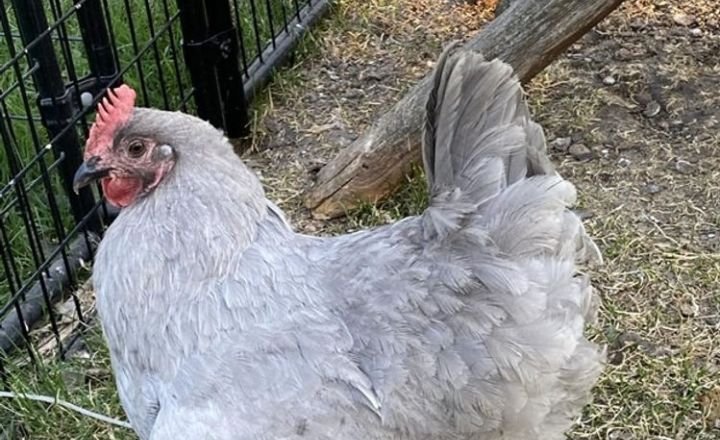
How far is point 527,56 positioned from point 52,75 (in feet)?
5.47

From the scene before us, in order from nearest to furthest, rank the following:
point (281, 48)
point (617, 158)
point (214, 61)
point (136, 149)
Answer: point (136, 149)
point (617, 158)
point (214, 61)
point (281, 48)

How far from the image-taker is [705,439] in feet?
10.7

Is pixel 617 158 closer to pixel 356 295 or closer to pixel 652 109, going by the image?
pixel 652 109

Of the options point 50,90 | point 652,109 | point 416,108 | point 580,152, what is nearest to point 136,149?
point 50,90

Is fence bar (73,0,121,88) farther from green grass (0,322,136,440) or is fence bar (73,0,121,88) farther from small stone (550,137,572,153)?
small stone (550,137,572,153)

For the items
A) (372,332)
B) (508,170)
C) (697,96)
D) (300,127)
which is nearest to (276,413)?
(372,332)

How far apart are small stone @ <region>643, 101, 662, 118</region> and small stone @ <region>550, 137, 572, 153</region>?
14.2 inches

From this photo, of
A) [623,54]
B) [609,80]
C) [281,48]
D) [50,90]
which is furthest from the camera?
[281,48]

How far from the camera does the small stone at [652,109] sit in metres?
4.58

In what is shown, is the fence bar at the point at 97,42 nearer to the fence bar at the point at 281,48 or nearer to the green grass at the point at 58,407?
the fence bar at the point at 281,48

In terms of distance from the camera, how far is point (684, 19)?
205 inches

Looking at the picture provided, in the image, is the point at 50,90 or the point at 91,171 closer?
the point at 91,171

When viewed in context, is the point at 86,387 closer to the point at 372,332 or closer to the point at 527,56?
the point at 372,332

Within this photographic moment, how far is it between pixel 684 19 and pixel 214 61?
222cm
